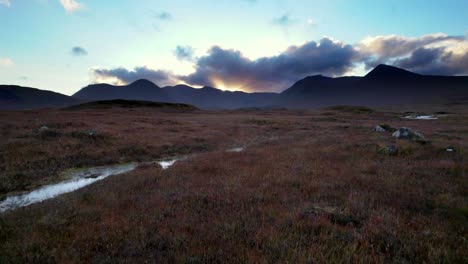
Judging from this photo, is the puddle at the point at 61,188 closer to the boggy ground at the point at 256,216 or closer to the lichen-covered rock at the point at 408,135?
the boggy ground at the point at 256,216

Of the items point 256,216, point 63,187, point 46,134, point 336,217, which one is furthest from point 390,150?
point 46,134

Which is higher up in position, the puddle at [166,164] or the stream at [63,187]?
the stream at [63,187]

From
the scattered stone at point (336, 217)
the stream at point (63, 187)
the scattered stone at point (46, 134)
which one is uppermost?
the scattered stone at point (46, 134)

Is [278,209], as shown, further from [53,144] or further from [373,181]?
[53,144]

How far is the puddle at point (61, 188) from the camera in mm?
9766

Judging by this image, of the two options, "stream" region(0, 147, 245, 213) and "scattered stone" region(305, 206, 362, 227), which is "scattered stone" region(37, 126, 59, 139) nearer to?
"stream" region(0, 147, 245, 213)

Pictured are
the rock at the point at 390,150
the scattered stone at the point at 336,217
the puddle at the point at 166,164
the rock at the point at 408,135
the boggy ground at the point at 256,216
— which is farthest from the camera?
the rock at the point at 408,135

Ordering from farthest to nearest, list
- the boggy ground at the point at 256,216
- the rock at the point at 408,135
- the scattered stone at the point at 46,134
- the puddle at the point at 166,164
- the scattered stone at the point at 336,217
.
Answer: the scattered stone at the point at 46,134, the rock at the point at 408,135, the puddle at the point at 166,164, the scattered stone at the point at 336,217, the boggy ground at the point at 256,216

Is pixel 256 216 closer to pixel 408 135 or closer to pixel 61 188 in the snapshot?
pixel 61 188

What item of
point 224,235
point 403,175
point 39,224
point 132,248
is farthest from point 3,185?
point 403,175

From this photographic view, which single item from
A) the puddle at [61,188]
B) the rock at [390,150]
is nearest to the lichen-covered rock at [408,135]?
the rock at [390,150]

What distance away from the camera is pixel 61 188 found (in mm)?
11773

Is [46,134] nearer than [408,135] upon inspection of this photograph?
No

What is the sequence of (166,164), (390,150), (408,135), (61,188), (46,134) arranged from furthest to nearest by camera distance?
1. (46,134)
2. (408,135)
3. (166,164)
4. (390,150)
5. (61,188)
